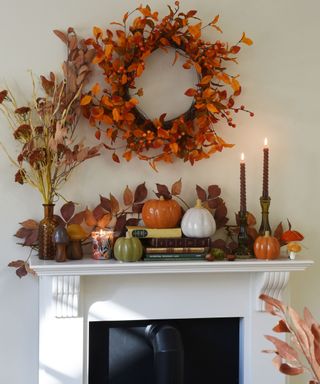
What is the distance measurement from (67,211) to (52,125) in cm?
40

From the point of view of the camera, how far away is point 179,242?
9.43ft

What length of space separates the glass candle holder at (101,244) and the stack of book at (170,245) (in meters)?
0.10

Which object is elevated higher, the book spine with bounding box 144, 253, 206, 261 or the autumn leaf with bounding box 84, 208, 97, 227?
the autumn leaf with bounding box 84, 208, 97, 227

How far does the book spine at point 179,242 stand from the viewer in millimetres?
2859

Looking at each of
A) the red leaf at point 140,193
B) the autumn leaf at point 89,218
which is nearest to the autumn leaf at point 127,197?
the red leaf at point 140,193

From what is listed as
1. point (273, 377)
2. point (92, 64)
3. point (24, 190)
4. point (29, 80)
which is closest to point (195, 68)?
point (92, 64)

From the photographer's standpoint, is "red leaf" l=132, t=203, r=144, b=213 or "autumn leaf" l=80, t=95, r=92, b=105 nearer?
"autumn leaf" l=80, t=95, r=92, b=105

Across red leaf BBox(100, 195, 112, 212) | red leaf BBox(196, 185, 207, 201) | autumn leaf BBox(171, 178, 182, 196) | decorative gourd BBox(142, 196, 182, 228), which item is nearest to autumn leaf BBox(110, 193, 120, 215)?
red leaf BBox(100, 195, 112, 212)

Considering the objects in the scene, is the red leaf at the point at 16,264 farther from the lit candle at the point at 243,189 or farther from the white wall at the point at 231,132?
the lit candle at the point at 243,189

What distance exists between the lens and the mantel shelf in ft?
8.91

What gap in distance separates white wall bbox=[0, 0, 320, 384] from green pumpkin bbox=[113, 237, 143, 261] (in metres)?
0.32

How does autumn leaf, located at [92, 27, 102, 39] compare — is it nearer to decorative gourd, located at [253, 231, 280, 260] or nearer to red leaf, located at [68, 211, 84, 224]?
red leaf, located at [68, 211, 84, 224]

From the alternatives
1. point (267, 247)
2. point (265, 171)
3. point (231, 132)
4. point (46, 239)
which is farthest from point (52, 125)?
point (267, 247)

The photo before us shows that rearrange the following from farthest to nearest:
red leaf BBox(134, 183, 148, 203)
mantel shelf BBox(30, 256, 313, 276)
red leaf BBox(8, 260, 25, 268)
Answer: red leaf BBox(134, 183, 148, 203) → red leaf BBox(8, 260, 25, 268) → mantel shelf BBox(30, 256, 313, 276)
